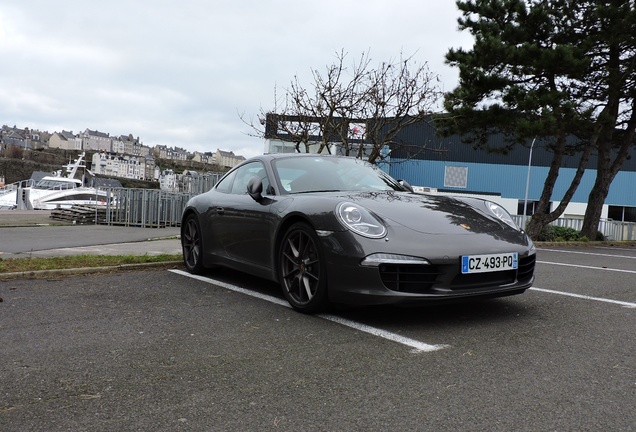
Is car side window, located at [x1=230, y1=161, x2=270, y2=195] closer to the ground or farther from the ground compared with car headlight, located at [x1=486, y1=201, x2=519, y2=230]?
farther from the ground

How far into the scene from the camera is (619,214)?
1919 inches

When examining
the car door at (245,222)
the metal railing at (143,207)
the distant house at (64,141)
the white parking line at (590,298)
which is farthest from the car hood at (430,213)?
the distant house at (64,141)

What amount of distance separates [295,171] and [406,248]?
1.64m

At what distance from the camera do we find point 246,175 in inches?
219

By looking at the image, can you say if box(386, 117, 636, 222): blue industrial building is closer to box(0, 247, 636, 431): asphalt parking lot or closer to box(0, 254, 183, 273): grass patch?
box(0, 254, 183, 273): grass patch

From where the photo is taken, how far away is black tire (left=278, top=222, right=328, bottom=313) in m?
4.04

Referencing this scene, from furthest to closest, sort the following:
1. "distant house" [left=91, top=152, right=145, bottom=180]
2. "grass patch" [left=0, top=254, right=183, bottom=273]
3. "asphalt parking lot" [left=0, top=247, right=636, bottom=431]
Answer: "distant house" [left=91, top=152, right=145, bottom=180] < "grass patch" [left=0, top=254, right=183, bottom=273] < "asphalt parking lot" [left=0, top=247, right=636, bottom=431]

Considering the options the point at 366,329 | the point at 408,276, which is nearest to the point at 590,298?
the point at 408,276

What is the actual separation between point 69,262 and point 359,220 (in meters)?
3.96

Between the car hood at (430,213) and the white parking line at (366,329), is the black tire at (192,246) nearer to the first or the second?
the white parking line at (366,329)

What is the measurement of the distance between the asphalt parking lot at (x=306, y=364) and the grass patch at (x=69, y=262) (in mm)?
1078

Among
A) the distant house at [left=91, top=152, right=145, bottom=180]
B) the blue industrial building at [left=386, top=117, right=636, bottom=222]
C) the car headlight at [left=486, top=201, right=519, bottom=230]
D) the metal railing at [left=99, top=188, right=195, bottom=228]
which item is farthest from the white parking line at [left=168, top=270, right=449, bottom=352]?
the distant house at [left=91, top=152, right=145, bottom=180]

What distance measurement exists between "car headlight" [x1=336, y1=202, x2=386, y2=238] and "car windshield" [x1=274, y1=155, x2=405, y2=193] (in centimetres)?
79

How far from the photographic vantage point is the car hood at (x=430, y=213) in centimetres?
398
